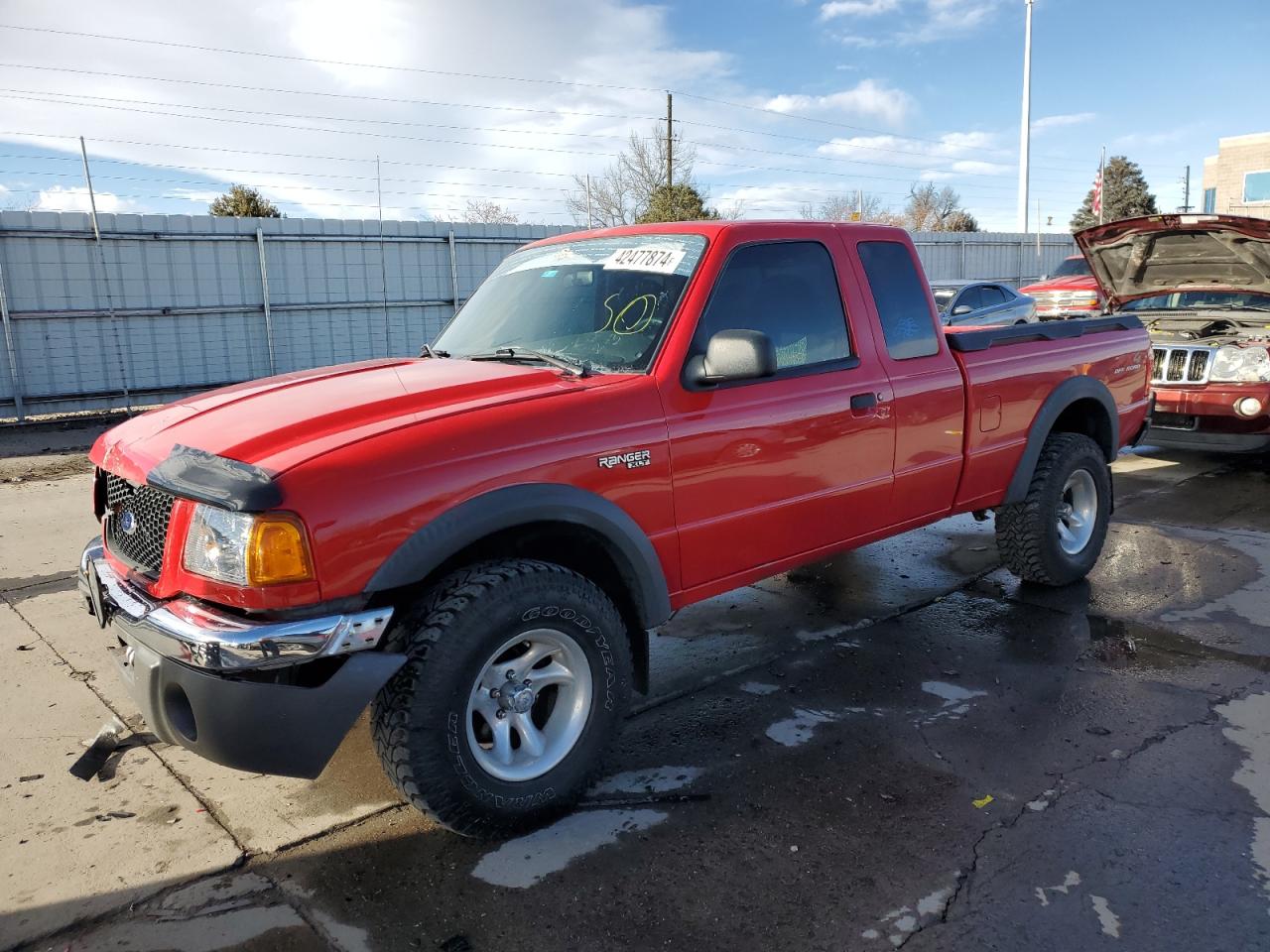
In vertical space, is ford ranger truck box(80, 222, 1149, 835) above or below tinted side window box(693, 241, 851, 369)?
below

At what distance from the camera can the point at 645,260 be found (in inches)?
146

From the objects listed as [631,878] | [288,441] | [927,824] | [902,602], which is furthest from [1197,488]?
[288,441]

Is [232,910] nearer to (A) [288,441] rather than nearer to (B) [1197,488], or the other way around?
(A) [288,441]

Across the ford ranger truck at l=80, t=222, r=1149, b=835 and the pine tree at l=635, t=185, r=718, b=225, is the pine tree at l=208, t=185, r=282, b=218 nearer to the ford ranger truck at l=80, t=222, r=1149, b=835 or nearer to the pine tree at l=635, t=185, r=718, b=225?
the pine tree at l=635, t=185, r=718, b=225

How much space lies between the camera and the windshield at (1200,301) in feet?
27.3

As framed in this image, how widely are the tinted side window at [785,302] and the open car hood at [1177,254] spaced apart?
4837 mm

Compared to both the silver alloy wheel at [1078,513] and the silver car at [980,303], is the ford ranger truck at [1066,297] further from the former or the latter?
the silver alloy wheel at [1078,513]

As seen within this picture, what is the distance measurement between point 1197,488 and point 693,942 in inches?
281

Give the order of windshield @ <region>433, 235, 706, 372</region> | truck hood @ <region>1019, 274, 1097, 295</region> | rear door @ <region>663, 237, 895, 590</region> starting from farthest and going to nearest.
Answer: truck hood @ <region>1019, 274, 1097, 295</region> → windshield @ <region>433, 235, 706, 372</region> → rear door @ <region>663, 237, 895, 590</region>

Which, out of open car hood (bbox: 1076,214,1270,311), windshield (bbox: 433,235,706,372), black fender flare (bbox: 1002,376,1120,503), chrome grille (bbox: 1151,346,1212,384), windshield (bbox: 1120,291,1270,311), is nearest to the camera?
windshield (bbox: 433,235,706,372)

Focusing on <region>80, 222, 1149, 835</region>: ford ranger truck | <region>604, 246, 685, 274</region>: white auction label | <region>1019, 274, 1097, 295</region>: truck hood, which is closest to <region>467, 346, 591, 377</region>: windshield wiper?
<region>80, 222, 1149, 835</region>: ford ranger truck

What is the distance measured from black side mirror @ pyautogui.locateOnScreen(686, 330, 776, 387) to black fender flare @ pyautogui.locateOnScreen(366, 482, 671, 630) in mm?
599

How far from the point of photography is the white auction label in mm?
3637

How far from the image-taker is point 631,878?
278cm
